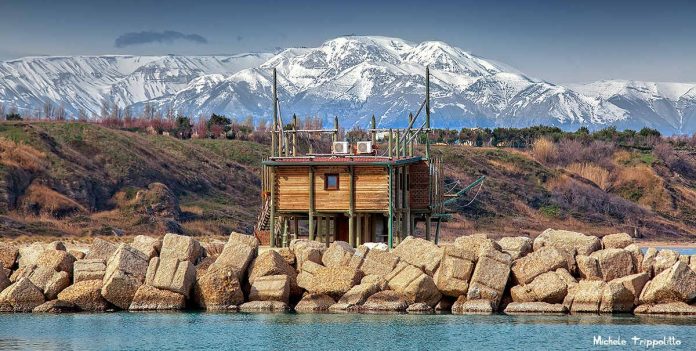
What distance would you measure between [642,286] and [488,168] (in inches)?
2954

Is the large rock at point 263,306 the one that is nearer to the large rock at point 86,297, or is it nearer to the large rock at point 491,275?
the large rock at point 86,297

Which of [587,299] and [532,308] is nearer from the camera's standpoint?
[587,299]

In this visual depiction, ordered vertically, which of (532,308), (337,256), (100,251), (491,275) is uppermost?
(337,256)

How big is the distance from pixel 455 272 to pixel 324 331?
17.8 ft

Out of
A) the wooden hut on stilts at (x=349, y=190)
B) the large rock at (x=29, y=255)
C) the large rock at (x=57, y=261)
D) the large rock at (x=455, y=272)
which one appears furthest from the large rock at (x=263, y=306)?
the wooden hut on stilts at (x=349, y=190)

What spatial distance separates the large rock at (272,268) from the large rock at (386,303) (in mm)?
2723

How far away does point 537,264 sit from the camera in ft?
148

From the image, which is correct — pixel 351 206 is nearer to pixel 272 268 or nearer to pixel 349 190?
pixel 349 190

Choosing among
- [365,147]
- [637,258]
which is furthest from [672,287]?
[365,147]

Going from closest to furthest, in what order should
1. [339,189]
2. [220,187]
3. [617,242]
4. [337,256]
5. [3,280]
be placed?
[337,256] < [3,280] < [617,242] < [339,189] < [220,187]

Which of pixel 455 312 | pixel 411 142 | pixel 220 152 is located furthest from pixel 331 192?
pixel 220 152

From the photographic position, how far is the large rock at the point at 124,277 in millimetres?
45594

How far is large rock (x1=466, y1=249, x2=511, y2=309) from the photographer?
147 feet

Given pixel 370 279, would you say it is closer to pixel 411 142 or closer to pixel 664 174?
pixel 411 142
